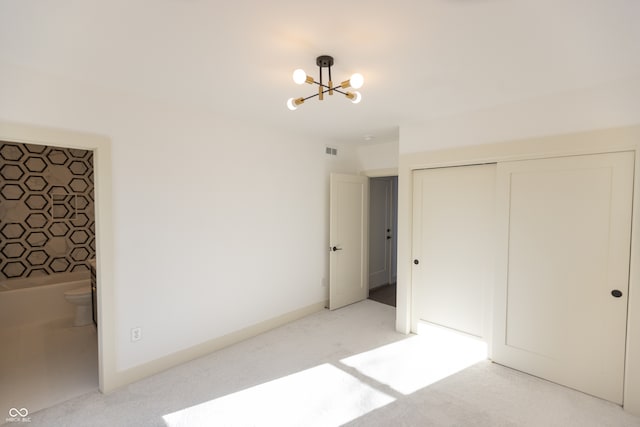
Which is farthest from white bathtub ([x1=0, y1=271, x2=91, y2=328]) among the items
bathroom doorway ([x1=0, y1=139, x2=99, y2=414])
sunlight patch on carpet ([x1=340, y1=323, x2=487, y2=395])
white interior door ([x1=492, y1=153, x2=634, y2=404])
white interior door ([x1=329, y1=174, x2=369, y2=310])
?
white interior door ([x1=492, y1=153, x2=634, y2=404])

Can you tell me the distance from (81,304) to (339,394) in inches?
136

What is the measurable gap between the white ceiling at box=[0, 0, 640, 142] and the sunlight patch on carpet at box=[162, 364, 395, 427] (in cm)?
252

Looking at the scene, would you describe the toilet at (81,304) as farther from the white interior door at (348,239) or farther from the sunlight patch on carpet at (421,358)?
the sunlight patch on carpet at (421,358)

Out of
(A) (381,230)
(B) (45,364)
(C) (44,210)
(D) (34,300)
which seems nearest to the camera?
(B) (45,364)

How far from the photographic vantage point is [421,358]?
118 inches

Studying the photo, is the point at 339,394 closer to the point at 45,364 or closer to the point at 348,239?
the point at 348,239

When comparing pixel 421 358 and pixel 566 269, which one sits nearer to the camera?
pixel 566 269

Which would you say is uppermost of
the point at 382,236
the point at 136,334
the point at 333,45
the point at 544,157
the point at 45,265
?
the point at 333,45

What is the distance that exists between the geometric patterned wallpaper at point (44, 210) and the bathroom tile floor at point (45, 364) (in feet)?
4.15

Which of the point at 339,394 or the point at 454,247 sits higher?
the point at 454,247

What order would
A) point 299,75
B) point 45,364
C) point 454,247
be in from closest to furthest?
point 299,75, point 45,364, point 454,247

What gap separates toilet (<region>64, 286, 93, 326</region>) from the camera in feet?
12.1

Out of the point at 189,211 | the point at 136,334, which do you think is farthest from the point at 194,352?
the point at 189,211

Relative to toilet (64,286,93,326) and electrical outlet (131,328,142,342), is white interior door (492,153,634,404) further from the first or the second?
toilet (64,286,93,326)
